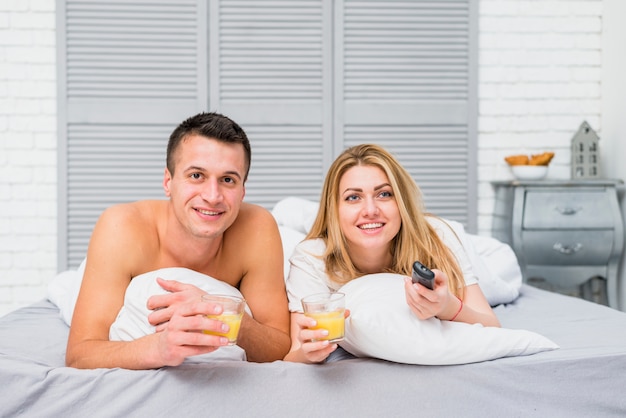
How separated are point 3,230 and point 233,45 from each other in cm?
174

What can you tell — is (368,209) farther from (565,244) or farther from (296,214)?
(565,244)

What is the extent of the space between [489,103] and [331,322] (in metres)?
2.96

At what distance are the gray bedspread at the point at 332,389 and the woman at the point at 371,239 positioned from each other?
10.4 inches

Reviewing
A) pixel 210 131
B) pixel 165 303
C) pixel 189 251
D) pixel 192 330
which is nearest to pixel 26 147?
pixel 189 251

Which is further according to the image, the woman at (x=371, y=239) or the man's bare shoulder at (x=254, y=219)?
the man's bare shoulder at (x=254, y=219)

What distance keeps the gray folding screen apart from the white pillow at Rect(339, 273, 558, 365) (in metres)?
2.41

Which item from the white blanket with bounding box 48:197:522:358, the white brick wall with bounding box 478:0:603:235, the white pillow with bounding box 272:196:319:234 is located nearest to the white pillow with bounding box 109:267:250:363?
the white blanket with bounding box 48:197:522:358

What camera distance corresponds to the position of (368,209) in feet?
5.52

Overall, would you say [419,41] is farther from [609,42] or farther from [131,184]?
[131,184]

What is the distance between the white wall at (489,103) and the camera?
3.68 m

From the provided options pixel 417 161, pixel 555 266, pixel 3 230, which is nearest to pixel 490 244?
pixel 555 266

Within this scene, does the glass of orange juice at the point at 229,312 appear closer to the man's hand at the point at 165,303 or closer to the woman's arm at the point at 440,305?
the man's hand at the point at 165,303

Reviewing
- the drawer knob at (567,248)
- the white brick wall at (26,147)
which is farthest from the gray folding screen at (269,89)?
the drawer knob at (567,248)

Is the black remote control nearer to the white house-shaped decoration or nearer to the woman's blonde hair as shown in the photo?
the woman's blonde hair
